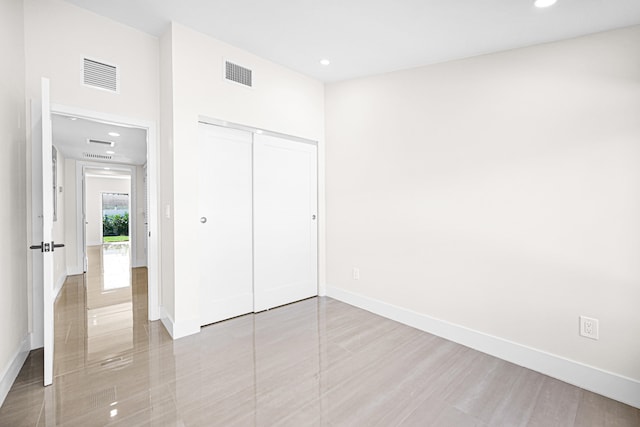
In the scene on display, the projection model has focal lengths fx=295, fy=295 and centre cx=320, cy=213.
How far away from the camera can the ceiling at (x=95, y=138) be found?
11.9 ft

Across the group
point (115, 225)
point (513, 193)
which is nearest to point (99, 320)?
point (513, 193)

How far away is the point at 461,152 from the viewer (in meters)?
2.75

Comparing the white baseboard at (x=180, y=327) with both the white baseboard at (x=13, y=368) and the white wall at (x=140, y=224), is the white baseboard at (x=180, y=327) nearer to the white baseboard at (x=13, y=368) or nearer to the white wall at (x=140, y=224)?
the white baseboard at (x=13, y=368)

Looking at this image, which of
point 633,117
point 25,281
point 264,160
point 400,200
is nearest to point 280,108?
point 264,160

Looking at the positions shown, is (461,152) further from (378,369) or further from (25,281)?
(25,281)

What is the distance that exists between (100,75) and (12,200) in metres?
1.29

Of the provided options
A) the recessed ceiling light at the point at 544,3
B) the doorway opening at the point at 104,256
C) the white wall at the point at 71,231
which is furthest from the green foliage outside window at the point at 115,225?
the recessed ceiling light at the point at 544,3

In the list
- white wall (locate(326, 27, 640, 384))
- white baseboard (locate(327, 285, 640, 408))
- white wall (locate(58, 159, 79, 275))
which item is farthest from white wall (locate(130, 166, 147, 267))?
white baseboard (locate(327, 285, 640, 408))

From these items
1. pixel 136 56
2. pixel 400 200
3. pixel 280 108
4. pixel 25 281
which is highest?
pixel 136 56

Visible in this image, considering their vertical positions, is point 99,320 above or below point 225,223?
below

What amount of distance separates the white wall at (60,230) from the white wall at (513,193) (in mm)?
4304

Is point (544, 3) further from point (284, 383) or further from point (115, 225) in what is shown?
point (115, 225)

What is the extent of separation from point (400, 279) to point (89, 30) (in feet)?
12.3

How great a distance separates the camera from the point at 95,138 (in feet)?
14.3
